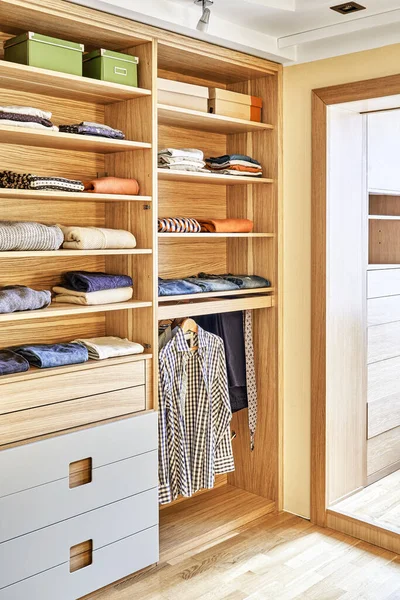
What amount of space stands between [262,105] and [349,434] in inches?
68.3

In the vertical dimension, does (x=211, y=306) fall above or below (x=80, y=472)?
above

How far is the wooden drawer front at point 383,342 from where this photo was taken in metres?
3.64

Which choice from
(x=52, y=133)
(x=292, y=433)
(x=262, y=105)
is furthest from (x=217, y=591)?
(x=262, y=105)

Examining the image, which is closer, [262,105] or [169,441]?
[169,441]

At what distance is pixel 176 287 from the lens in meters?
3.01

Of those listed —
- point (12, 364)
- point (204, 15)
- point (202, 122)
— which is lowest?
point (12, 364)

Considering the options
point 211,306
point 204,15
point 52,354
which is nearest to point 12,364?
point 52,354

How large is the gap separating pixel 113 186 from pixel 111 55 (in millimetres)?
512

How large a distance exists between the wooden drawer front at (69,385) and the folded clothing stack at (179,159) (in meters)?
0.87

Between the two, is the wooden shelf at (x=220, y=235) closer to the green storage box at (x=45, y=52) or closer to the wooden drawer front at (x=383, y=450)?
the green storage box at (x=45, y=52)

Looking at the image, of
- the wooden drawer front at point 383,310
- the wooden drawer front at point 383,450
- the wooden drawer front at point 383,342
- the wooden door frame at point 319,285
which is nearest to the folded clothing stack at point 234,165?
the wooden door frame at point 319,285

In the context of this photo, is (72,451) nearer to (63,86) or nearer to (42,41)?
(63,86)

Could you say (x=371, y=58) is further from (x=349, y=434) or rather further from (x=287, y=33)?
(x=349, y=434)

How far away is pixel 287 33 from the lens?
10.1 ft
